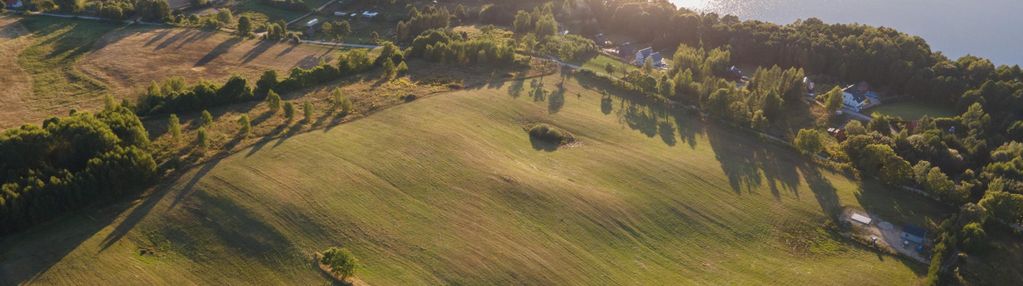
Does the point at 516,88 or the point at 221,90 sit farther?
the point at 516,88

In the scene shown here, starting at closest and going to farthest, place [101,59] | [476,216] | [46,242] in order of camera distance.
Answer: [46,242], [476,216], [101,59]

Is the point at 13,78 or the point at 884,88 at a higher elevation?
the point at 884,88

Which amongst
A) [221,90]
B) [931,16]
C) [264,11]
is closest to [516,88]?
[221,90]

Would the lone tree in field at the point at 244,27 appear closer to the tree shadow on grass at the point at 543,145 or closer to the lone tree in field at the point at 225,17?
the lone tree in field at the point at 225,17

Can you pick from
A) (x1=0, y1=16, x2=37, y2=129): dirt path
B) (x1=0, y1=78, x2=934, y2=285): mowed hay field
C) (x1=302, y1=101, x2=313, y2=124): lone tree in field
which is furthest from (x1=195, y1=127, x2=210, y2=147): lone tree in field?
(x1=0, y1=16, x2=37, y2=129): dirt path

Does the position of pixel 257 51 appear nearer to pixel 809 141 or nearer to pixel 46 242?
pixel 46 242

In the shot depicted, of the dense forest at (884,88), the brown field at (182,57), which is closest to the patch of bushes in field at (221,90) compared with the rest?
the brown field at (182,57)

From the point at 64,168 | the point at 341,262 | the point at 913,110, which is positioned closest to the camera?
the point at 341,262
